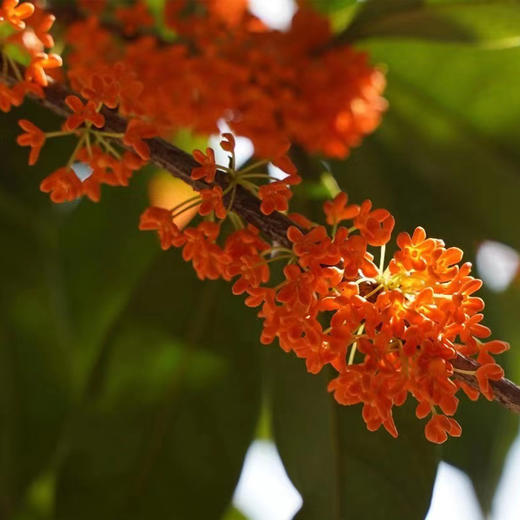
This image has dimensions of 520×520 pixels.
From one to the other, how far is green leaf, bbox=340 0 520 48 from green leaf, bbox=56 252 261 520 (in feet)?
2.18

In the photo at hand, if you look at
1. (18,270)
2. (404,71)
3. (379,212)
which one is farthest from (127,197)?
(379,212)

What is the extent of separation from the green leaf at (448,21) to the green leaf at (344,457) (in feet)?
2.42

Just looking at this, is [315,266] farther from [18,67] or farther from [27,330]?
[27,330]

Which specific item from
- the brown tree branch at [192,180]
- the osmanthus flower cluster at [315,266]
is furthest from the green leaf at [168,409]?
the brown tree branch at [192,180]

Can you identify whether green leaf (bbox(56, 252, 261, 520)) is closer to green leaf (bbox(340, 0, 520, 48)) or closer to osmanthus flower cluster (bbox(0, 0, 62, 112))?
green leaf (bbox(340, 0, 520, 48))

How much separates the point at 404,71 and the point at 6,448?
1382mm

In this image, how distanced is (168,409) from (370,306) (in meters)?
0.91

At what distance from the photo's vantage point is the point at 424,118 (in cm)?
211

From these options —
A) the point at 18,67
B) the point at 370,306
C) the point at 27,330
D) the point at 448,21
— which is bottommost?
the point at 27,330

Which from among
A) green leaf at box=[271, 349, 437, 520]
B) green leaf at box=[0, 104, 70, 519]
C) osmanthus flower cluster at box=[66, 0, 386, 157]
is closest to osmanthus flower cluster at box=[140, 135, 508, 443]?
green leaf at box=[271, 349, 437, 520]

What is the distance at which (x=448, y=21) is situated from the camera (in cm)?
178

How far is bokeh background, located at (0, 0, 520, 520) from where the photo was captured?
1.54 metres

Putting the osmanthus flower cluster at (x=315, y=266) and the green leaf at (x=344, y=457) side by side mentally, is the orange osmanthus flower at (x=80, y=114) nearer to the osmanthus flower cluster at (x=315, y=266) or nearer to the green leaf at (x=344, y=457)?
the osmanthus flower cluster at (x=315, y=266)

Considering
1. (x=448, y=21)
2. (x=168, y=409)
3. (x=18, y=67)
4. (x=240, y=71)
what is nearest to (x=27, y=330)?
(x=168, y=409)
